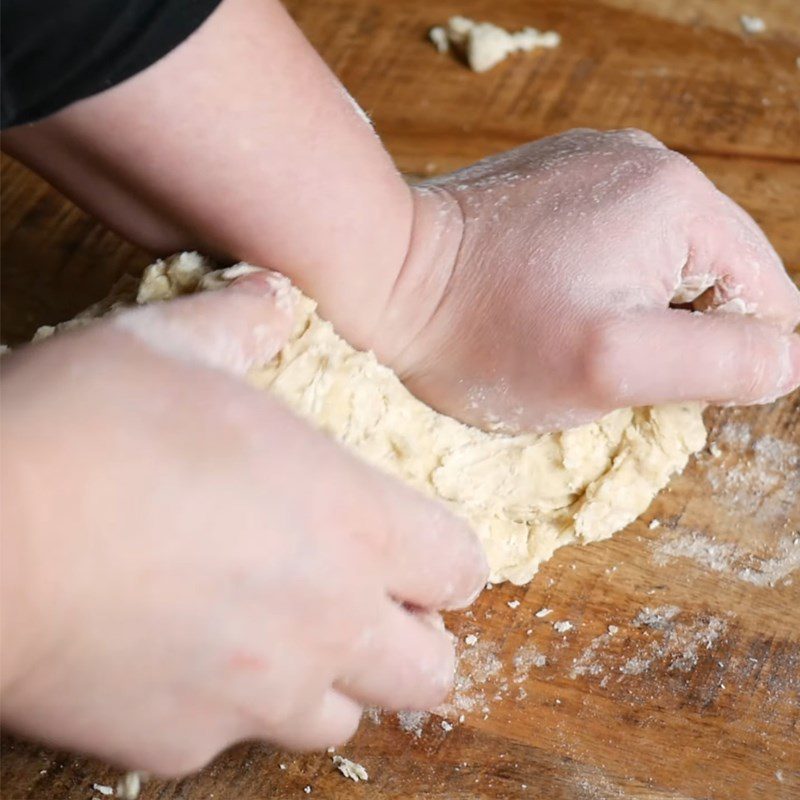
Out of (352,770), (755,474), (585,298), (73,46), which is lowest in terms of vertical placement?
(755,474)

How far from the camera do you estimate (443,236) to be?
3.25 ft

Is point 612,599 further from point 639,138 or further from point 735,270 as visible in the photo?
point 639,138

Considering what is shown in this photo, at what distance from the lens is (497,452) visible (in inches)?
38.7

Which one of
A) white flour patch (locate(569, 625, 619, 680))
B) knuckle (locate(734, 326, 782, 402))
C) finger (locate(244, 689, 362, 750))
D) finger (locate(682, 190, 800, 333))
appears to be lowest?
white flour patch (locate(569, 625, 619, 680))

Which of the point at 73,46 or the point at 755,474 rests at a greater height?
the point at 73,46

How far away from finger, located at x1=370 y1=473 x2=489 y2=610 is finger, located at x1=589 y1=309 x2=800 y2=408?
0.70 feet

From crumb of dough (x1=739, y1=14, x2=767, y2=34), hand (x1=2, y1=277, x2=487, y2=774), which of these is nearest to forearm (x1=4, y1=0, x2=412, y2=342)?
hand (x1=2, y1=277, x2=487, y2=774)

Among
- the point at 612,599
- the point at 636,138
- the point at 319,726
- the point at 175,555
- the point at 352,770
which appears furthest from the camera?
the point at 636,138

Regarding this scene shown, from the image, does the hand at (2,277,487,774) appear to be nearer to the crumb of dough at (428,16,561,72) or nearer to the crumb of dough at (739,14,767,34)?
the crumb of dough at (428,16,561,72)

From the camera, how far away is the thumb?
725 millimetres

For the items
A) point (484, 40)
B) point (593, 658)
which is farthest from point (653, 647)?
point (484, 40)

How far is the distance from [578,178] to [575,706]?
1.47ft

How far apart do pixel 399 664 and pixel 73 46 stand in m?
0.47

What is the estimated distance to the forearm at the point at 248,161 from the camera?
2.72 feet
